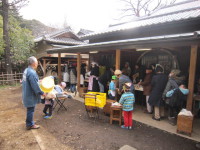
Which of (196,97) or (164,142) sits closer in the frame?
(164,142)

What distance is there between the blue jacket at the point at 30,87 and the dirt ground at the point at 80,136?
2.71 feet

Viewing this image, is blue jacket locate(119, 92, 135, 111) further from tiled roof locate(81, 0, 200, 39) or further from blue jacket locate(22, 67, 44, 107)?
tiled roof locate(81, 0, 200, 39)

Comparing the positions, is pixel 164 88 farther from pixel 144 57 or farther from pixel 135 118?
pixel 144 57

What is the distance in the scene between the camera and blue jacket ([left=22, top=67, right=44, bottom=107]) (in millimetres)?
3191

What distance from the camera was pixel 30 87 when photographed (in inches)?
130

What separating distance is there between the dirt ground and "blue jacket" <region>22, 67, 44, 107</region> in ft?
2.71

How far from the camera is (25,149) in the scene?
272cm

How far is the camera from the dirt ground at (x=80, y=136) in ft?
9.45

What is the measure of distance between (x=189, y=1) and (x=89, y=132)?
32.2 feet

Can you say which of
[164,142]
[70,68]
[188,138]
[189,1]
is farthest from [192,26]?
[70,68]

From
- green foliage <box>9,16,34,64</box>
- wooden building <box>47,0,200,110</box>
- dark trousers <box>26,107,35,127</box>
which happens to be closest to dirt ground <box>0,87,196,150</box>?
dark trousers <box>26,107,35,127</box>

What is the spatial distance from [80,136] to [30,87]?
1.75 meters

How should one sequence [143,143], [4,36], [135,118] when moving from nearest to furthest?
[143,143] → [135,118] → [4,36]

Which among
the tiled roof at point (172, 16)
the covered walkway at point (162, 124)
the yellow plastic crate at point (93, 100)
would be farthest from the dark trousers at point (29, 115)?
the tiled roof at point (172, 16)
